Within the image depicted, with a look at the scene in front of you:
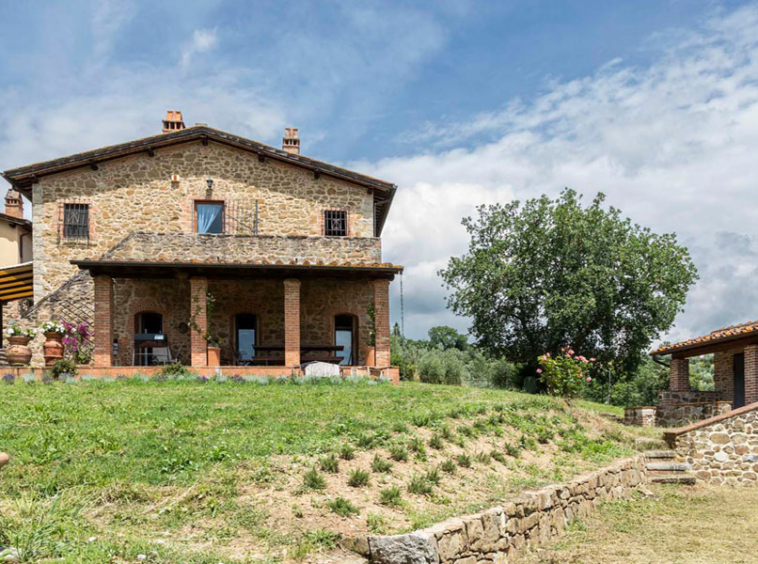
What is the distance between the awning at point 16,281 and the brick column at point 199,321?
8.82 meters

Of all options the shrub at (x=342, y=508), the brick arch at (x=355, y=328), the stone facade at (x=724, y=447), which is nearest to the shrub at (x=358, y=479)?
the shrub at (x=342, y=508)

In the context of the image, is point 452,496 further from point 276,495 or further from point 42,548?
point 42,548

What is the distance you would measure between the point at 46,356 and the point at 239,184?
852cm

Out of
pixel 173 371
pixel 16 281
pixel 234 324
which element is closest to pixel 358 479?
pixel 173 371

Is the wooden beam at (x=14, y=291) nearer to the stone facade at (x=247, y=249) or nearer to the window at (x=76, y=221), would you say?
the window at (x=76, y=221)

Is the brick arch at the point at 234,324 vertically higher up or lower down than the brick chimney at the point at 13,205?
lower down

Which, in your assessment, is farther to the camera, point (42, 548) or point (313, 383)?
point (313, 383)

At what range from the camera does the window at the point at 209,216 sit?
22.6 metres

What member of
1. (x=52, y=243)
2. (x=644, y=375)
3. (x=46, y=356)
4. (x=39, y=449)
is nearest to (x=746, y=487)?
(x=39, y=449)

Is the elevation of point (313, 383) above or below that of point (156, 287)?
below

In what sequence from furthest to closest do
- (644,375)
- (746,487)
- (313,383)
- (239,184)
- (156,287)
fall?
1. (644,375)
2. (239,184)
3. (156,287)
4. (313,383)
5. (746,487)

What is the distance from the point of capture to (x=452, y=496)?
794 cm

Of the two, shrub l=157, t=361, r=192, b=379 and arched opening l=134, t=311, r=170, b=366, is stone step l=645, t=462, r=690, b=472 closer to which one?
shrub l=157, t=361, r=192, b=379

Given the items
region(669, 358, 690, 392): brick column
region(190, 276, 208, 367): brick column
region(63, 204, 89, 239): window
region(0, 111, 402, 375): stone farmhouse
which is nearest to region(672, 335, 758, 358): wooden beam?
region(669, 358, 690, 392): brick column
